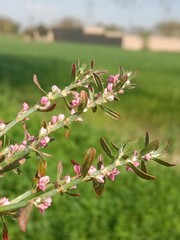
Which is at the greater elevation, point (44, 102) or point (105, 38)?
point (44, 102)

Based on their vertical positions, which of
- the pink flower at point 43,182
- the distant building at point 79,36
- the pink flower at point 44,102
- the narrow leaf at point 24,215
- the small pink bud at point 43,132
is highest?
the pink flower at point 44,102

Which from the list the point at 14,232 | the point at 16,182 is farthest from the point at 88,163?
the point at 16,182

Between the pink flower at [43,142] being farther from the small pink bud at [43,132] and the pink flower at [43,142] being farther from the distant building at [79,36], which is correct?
the distant building at [79,36]

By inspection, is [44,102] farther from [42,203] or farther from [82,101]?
[42,203]

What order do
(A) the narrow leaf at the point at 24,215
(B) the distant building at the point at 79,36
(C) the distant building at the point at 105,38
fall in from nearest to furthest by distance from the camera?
(A) the narrow leaf at the point at 24,215 < (C) the distant building at the point at 105,38 < (B) the distant building at the point at 79,36

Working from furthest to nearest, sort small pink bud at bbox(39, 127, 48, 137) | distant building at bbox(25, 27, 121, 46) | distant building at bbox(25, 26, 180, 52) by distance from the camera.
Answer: distant building at bbox(25, 27, 121, 46)
distant building at bbox(25, 26, 180, 52)
small pink bud at bbox(39, 127, 48, 137)

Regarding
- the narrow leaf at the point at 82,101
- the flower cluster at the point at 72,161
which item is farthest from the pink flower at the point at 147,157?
the narrow leaf at the point at 82,101

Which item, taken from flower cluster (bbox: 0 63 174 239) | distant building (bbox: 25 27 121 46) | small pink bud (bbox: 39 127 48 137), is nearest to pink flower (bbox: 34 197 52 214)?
flower cluster (bbox: 0 63 174 239)

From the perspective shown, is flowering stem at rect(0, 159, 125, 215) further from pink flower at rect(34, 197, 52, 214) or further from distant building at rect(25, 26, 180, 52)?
distant building at rect(25, 26, 180, 52)

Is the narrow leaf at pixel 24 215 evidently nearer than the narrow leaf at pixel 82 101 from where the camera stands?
Yes

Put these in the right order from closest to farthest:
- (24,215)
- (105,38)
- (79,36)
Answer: (24,215) < (79,36) < (105,38)

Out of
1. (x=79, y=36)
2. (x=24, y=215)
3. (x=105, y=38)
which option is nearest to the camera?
(x=24, y=215)

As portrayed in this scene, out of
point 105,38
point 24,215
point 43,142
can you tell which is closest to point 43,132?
point 43,142
